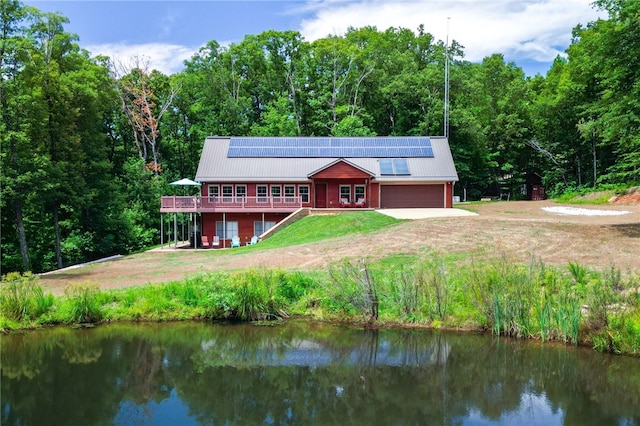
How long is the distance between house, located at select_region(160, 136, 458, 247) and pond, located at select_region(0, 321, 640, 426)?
Answer: 68.9 ft

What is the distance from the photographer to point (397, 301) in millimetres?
14039

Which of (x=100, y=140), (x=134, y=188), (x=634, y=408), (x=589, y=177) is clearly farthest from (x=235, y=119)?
(x=634, y=408)

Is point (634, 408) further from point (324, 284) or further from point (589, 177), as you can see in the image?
point (589, 177)

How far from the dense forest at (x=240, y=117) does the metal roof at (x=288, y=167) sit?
22.7 ft

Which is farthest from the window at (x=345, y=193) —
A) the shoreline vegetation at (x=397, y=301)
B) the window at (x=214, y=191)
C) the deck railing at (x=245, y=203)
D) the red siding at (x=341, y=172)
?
the shoreline vegetation at (x=397, y=301)

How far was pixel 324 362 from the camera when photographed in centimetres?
1138

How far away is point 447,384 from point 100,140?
1217 inches

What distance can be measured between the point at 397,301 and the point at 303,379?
452 cm

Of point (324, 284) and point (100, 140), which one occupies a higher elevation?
point (100, 140)

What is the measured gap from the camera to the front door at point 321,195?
121ft

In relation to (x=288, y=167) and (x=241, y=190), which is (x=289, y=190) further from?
(x=241, y=190)

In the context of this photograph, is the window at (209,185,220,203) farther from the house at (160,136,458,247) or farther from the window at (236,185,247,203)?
the window at (236,185,247,203)

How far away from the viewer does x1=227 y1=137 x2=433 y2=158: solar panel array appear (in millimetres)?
38250

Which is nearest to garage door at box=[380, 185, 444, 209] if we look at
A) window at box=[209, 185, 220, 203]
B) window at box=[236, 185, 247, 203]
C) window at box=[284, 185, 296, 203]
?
window at box=[284, 185, 296, 203]
